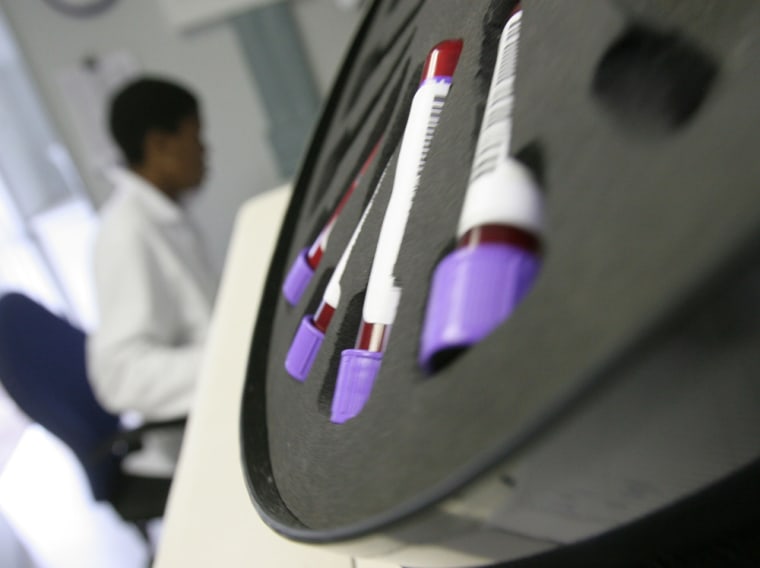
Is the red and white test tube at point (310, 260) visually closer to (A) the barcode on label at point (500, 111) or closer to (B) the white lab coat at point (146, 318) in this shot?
(A) the barcode on label at point (500, 111)

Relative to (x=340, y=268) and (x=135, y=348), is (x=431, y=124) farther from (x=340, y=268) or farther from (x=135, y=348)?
(x=135, y=348)

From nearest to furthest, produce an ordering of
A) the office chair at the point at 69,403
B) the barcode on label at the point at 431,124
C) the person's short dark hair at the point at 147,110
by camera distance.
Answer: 1. the barcode on label at the point at 431,124
2. the office chair at the point at 69,403
3. the person's short dark hair at the point at 147,110

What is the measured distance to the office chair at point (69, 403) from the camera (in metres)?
0.71

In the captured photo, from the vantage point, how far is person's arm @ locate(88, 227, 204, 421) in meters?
0.75

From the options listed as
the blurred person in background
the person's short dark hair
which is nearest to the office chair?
the blurred person in background

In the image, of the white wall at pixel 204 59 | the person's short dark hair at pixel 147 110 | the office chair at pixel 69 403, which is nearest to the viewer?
the office chair at pixel 69 403

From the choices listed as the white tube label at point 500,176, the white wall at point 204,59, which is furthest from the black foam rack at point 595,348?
the white wall at point 204,59

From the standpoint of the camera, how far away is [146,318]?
78 centimetres

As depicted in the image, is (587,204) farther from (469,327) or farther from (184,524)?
(184,524)

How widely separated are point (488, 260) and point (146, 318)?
737mm

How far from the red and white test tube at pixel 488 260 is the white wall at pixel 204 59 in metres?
1.35

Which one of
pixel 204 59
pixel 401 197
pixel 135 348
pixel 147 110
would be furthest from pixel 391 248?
pixel 204 59

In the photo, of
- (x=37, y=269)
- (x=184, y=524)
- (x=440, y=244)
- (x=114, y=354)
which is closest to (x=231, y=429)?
(x=184, y=524)

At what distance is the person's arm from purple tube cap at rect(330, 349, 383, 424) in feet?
1.94
